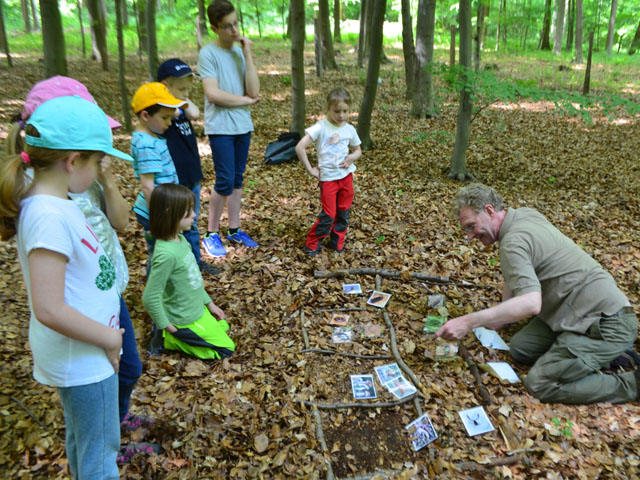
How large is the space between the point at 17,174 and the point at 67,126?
0.78 feet

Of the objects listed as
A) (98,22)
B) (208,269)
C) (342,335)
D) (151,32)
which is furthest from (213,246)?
(98,22)

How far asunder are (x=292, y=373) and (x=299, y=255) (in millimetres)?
1808

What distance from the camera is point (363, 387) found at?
322 cm

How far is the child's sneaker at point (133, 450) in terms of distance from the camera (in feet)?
8.29

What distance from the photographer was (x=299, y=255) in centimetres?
491

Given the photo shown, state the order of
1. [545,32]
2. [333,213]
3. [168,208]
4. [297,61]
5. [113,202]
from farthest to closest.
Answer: [545,32] < [297,61] < [333,213] < [168,208] < [113,202]

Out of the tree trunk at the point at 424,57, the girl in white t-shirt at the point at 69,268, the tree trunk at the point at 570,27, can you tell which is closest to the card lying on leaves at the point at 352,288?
the girl in white t-shirt at the point at 69,268

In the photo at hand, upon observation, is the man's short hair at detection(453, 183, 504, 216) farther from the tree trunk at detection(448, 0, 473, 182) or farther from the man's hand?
the tree trunk at detection(448, 0, 473, 182)

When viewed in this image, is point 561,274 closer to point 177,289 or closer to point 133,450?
point 177,289

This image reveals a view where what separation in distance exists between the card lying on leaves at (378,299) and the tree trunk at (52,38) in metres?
Result: 4.48

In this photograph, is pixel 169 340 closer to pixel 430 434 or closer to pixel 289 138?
pixel 430 434

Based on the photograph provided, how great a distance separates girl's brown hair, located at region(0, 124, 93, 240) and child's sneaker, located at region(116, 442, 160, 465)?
1672 millimetres

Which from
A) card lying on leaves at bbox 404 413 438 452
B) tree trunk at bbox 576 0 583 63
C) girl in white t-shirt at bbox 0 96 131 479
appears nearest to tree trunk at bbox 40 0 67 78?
girl in white t-shirt at bbox 0 96 131 479

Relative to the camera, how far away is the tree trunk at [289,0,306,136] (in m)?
7.35
